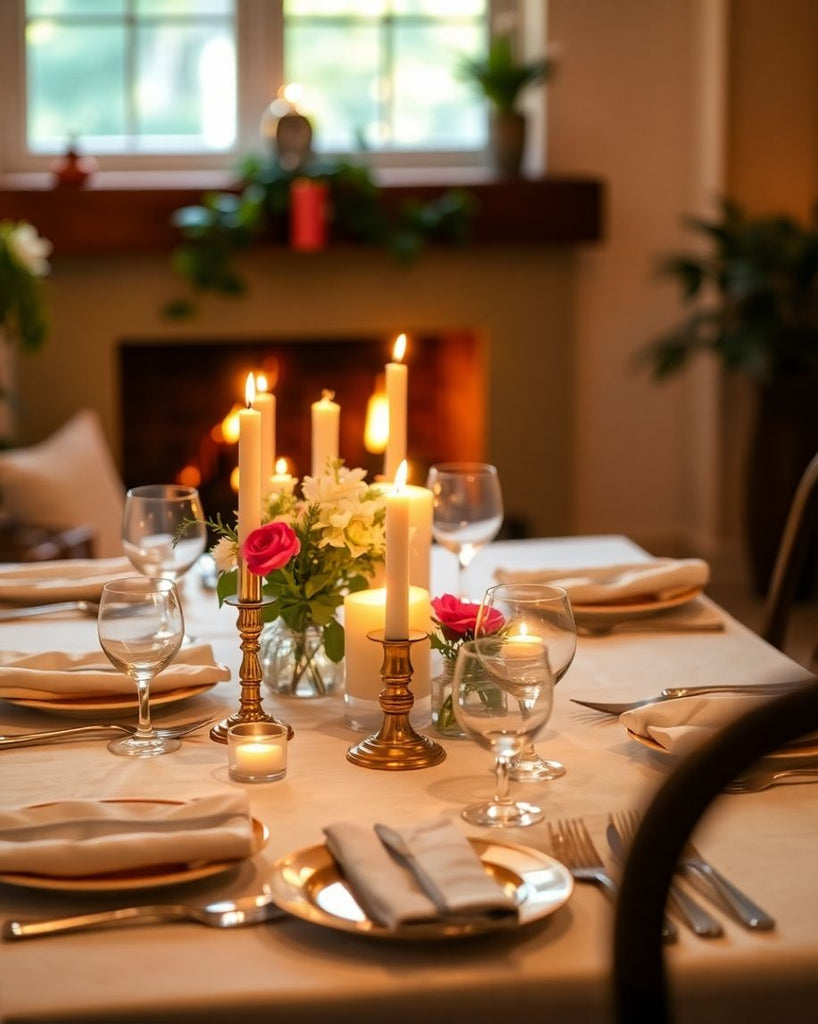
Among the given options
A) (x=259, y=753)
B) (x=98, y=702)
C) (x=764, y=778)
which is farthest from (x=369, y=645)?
(x=764, y=778)

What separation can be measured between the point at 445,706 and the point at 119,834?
418 mm

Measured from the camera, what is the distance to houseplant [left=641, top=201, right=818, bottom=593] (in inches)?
163

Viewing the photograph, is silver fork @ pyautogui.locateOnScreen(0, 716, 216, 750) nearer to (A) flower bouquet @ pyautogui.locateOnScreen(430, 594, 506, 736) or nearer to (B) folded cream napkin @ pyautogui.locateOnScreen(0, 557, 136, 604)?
(A) flower bouquet @ pyautogui.locateOnScreen(430, 594, 506, 736)

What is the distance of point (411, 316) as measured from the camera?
4.44 meters

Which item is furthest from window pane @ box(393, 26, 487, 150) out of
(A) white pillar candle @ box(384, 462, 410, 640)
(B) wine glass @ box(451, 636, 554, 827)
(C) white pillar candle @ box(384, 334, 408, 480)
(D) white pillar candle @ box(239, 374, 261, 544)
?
(B) wine glass @ box(451, 636, 554, 827)

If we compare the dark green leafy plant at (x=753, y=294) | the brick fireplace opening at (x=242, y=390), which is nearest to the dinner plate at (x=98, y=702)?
the dark green leafy plant at (x=753, y=294)

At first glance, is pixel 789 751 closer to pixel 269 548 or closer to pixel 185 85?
pixel 269 548

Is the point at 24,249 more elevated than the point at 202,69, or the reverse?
the point at 202,69

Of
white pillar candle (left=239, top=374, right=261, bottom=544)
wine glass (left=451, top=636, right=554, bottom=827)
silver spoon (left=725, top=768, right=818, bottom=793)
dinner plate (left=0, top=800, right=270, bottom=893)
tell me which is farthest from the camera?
white pillar candle (left=239, top=374, right=261, bottom=544)

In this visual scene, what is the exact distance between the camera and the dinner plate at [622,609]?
177cm

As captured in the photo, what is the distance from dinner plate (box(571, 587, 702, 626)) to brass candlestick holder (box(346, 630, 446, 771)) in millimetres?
485

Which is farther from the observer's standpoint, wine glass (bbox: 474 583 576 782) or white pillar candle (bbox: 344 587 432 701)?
white pillar candle (bbox: 344 587 432 701)

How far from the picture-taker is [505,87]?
13.9ft

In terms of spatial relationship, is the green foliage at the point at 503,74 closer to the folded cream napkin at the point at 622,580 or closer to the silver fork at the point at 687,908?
the folded cream napkin at the point at 622,580
